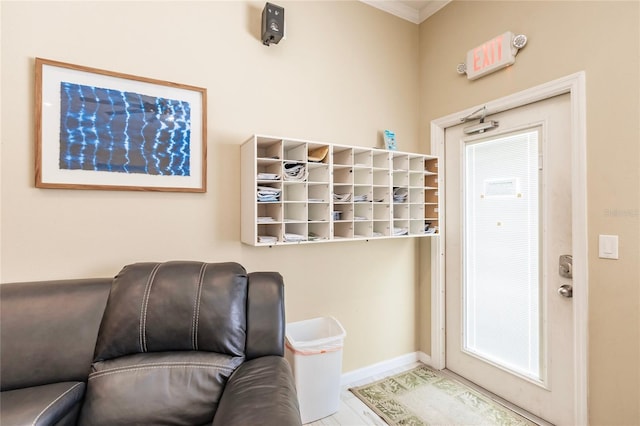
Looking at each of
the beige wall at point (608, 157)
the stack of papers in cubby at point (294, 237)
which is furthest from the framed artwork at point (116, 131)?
the beige wall at point (608, 157)

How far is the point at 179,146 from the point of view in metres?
1.75

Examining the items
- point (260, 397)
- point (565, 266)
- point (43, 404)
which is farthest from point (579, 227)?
point (43, 404)

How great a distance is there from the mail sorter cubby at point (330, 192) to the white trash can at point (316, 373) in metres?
0.64

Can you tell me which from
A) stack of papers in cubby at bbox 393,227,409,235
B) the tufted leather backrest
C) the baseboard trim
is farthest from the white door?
the tufted leather backrest

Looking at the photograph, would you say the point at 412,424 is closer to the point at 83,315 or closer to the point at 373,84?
the point at 83,315

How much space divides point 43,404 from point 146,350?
0.32m

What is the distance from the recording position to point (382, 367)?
2.40 meters

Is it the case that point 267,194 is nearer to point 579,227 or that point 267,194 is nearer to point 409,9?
point 579,227

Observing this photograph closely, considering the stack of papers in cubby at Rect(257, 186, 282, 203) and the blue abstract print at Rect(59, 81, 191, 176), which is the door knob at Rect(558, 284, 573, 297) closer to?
the stack of papers in cubby at Rect(257, 186, 282, 203)

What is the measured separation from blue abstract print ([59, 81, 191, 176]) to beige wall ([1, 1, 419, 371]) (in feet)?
0.45

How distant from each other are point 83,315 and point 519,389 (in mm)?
2500

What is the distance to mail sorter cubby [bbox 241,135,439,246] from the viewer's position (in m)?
1.76

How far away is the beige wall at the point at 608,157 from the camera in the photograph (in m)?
1.47

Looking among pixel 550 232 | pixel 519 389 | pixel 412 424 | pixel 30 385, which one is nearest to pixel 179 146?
pixel 30 385
